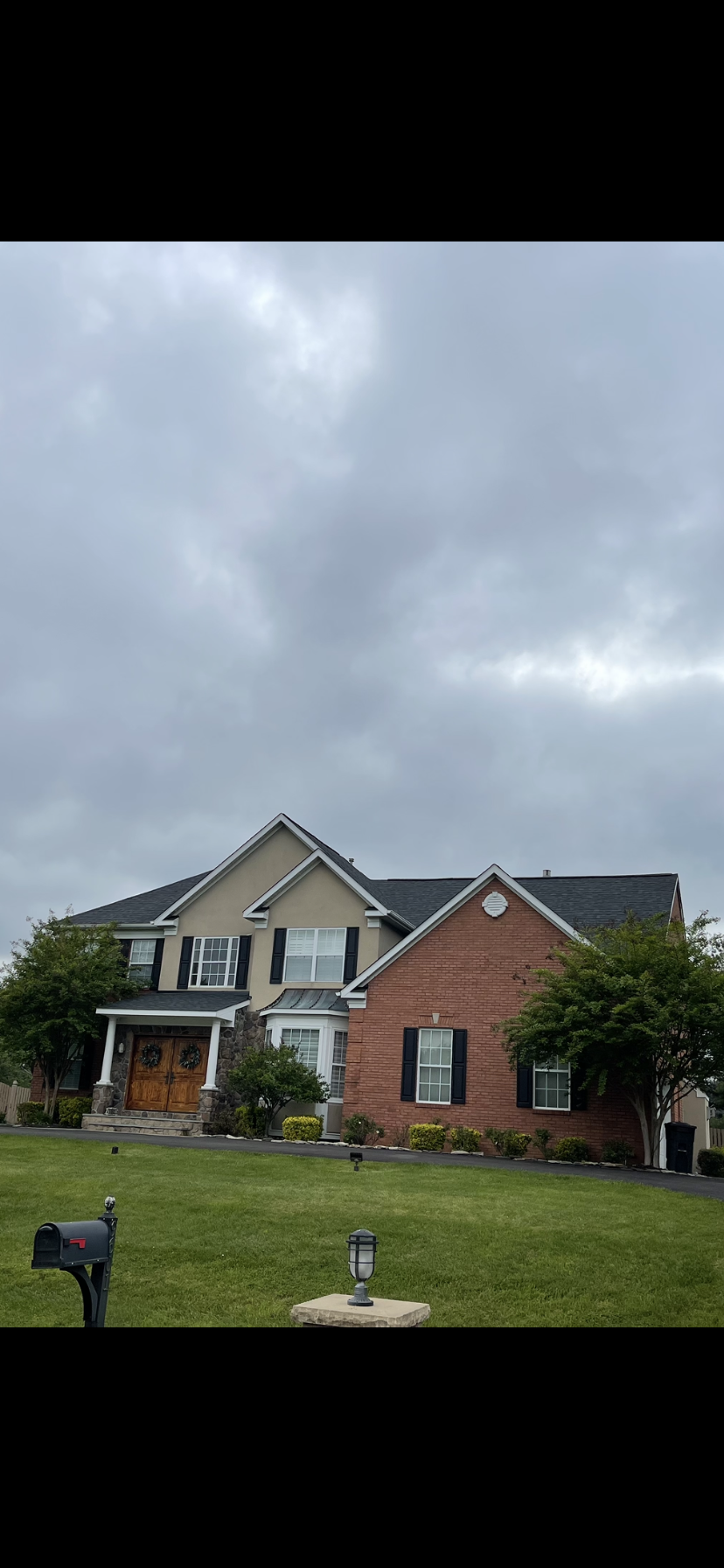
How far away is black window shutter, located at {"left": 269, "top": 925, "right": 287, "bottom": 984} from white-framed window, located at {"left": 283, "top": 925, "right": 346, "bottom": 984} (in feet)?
0.36

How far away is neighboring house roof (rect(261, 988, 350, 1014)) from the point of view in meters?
24.9

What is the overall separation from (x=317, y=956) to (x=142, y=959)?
5470 millimetres

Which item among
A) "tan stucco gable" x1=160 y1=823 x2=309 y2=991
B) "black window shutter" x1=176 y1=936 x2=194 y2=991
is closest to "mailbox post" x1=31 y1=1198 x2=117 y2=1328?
"tan stucco gable" x1=160 y1=823 x2=309 y2=991

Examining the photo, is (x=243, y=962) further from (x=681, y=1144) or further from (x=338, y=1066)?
(x=681, y=1144)

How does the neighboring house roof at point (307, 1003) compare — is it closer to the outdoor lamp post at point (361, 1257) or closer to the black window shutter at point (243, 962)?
the black window shutter at point (243, 962)

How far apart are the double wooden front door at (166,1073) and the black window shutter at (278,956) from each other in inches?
90.2

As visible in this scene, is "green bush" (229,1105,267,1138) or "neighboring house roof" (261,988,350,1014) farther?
"neighboring house roof" (261,988,350,1014)

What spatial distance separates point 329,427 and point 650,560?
7.52m

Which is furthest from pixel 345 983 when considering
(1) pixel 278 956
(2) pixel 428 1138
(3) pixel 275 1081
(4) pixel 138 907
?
(4) pixel 138 907

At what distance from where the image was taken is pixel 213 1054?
82.6 feet

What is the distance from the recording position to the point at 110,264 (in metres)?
4.11

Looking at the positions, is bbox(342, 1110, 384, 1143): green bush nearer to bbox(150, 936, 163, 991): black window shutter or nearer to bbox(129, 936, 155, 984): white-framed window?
bbox(150, 936, 163, 991): black window shutter
